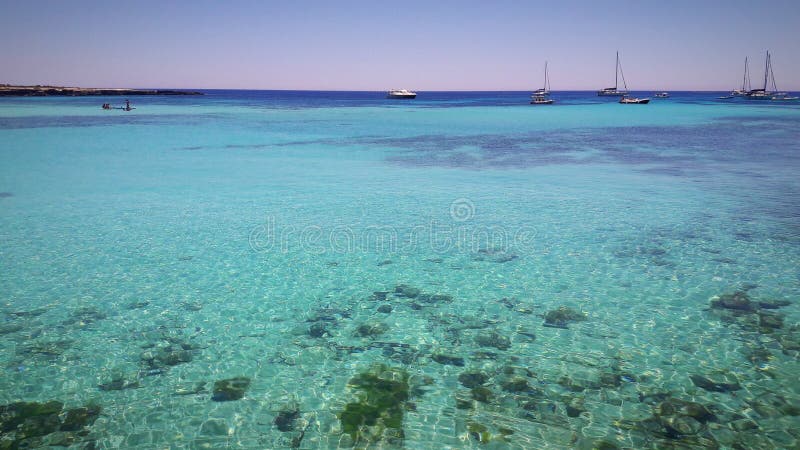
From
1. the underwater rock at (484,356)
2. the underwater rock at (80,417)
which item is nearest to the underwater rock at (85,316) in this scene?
the underwater rock at (80,417)

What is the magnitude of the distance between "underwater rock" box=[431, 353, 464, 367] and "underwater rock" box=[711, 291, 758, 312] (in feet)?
17.7

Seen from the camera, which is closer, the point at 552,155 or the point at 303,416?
the point at 303,416

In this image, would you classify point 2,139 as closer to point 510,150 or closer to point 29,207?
point 29,207

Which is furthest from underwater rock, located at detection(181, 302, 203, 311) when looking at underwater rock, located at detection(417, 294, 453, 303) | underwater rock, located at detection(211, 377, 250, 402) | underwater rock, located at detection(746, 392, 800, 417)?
underwater rock, located at detection(746, 392, 800, 417)

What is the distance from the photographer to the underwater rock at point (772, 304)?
888 cm

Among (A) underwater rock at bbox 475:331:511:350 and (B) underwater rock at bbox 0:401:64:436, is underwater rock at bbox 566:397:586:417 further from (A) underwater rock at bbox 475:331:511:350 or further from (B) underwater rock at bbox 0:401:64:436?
(B) underwater rock at bbox 0:401:64:436

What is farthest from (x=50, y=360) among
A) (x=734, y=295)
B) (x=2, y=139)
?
(x=2, y=139)

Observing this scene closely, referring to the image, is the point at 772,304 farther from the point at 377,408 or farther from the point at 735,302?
the point at 377,408

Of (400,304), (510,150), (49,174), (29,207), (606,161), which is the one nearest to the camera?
(400,304)

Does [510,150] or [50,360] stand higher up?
[510,150]

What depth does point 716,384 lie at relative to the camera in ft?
21.6

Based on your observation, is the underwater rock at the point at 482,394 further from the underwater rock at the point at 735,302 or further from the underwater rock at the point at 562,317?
the underwater rock at the point at 735,302

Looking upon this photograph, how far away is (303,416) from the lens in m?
6.06

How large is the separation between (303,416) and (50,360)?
14.1 feet
